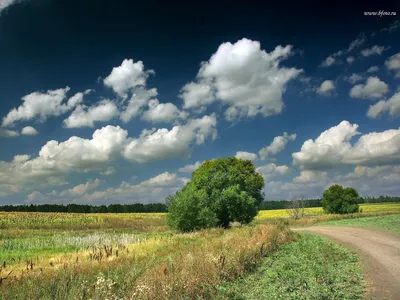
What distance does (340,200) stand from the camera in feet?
222

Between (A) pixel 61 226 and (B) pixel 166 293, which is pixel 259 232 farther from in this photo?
(A) pixel 61 226

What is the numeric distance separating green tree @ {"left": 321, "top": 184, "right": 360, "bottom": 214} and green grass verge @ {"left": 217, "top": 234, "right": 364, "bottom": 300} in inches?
2183

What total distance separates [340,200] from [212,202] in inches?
1454

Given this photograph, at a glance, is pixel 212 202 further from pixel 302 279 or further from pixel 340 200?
pixel 340 200

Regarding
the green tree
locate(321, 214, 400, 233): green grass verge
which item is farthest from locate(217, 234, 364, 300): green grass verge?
the green tree

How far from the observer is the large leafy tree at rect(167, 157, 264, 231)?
1543 inches

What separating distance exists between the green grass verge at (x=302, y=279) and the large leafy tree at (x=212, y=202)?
22.7 m

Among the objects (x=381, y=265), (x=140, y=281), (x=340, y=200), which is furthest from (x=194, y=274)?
(x=340, y=200)

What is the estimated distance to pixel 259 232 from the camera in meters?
20.9

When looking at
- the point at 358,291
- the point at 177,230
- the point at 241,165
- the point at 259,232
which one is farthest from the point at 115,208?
the point at 358,291

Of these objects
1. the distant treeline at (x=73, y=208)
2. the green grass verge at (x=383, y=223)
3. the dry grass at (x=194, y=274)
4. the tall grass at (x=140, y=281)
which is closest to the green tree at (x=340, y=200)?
the green grass verge at (x=383, y=223)

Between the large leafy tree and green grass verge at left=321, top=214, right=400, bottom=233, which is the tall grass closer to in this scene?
green grass verge at left=321, top=214, right=400, bottom=233

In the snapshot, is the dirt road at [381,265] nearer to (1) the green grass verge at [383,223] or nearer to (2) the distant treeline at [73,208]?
(1) the green grass verge at [383,223]

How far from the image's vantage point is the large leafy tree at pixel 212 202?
39.2m
